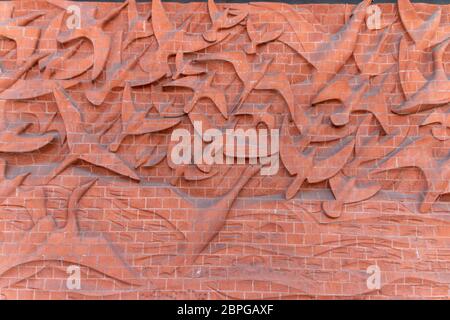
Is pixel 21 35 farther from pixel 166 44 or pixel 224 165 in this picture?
pixel 224 165

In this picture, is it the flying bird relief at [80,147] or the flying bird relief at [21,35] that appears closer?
the flying bird relief at [80,147]

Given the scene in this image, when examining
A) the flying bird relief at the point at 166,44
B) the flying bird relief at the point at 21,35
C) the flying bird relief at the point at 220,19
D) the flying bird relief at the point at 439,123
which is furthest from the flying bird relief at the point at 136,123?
the flying bird relief at the point at 439,123

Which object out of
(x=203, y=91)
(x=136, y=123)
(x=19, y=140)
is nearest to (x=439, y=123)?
(x=203, y=91)

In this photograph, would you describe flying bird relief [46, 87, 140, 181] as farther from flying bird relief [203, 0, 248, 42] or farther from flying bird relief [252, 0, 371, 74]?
flying bird relief [252, 0, 371, 74]

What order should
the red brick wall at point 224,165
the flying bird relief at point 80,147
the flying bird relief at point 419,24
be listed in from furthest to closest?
the flying bird relief at point 419,24 → the flying bird relief at point 80,147 → the red brick wall at point 224,165

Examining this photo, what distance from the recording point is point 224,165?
13.6ft

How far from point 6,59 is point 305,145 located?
93.0 inches

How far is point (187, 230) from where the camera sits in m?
4.05

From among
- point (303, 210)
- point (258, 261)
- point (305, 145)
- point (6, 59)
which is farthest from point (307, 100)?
point (6, 59)

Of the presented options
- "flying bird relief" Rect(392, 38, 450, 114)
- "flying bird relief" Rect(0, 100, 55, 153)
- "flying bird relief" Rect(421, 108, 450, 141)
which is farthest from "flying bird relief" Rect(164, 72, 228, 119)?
"flying bird relief" Rect(421, 108, 450, 141)

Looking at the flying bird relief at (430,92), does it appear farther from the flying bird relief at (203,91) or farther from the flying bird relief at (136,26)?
the flying bird relief at (136,26)

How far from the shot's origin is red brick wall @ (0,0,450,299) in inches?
157

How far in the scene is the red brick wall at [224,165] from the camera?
4000 mm

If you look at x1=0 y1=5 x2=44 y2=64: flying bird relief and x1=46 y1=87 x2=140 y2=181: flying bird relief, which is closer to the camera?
x1=46 y1=87 x2=140 y2=181: flying bird relief
